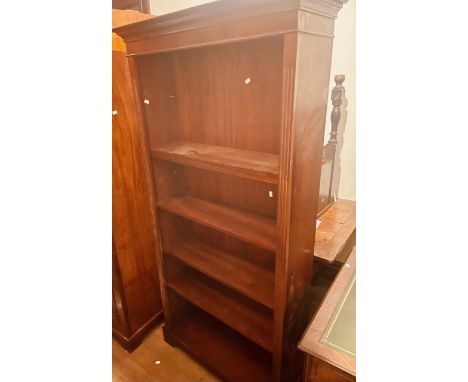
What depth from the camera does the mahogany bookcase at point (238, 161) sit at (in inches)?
33.8

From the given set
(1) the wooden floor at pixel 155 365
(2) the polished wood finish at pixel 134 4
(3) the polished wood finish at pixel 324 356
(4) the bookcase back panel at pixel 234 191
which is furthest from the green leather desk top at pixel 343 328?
(2) the polished wood finish at pixel 134 4

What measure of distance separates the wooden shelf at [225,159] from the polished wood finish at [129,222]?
173mm

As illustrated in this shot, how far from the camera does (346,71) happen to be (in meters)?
1.76

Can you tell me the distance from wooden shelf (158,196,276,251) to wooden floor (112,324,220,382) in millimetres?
964

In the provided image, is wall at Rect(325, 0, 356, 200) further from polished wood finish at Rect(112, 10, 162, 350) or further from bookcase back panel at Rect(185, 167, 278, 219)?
polished wood finish at Rect(112, 10, 162, 350)

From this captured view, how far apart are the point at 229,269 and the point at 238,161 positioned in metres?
0.59

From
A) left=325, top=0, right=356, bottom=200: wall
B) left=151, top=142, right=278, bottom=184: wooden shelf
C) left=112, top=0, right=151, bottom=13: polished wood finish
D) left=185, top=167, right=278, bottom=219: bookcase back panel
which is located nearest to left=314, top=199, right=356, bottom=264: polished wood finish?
left=325, top=0, right=356, bottom=200: wall

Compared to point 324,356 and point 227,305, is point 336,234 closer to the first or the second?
point 227,305

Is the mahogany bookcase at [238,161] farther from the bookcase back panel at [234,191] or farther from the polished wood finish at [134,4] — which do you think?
the polished wood finish at [134,4]

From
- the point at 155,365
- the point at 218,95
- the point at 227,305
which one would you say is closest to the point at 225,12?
the point at 218,95
